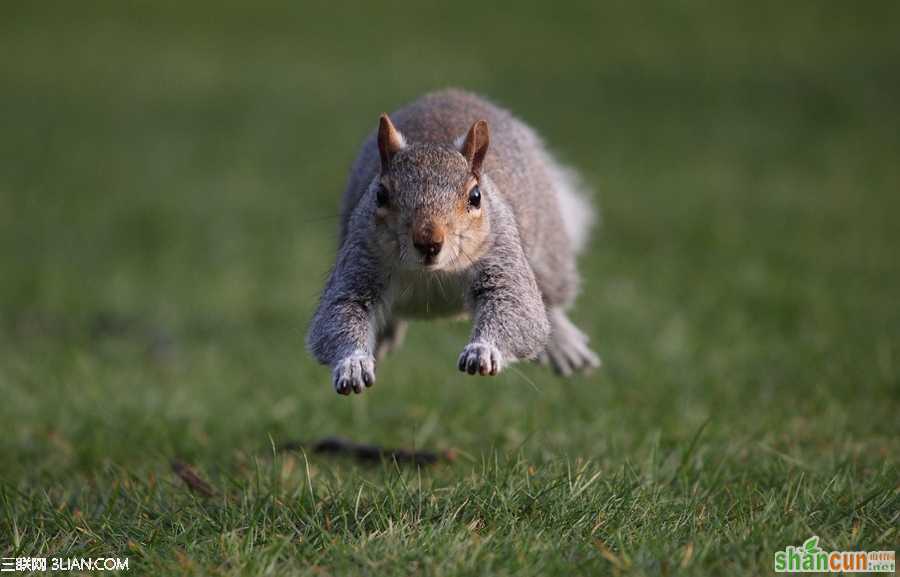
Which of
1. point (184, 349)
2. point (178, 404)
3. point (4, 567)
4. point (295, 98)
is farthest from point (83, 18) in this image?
point (4, 567)

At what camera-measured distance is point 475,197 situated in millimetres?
3602

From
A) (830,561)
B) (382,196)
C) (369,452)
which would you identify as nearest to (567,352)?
(369,452)

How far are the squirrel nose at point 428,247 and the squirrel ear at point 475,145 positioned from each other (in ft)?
1.22

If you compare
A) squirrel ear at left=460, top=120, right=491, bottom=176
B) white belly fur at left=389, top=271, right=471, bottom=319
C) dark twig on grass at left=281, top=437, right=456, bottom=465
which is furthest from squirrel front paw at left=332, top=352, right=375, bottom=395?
dark twig on grass at left=281, top=437, right=456, bottom=465

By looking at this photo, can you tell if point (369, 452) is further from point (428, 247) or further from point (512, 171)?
point (428, 247)

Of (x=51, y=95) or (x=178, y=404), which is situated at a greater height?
(x=51, y=95)

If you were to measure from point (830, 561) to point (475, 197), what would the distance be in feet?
4.93

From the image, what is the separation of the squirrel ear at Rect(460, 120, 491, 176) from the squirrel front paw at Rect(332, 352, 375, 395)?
749 millimetres

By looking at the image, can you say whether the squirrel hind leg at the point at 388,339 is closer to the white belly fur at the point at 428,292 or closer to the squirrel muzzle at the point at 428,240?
the white belly fur at the point at 428,292

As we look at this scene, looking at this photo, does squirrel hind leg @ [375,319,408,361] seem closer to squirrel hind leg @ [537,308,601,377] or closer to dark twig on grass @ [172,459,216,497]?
squirrel hind leg @ [537,308,601,377]

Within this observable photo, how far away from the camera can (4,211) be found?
1077 centimetres

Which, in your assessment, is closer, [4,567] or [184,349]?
[4,567]

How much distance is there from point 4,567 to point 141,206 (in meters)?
7.67

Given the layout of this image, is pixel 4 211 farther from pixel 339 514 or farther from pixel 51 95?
pixel 339 514
